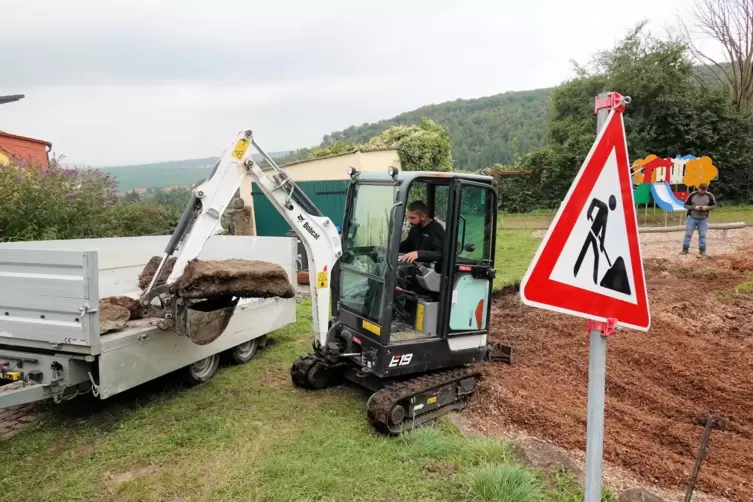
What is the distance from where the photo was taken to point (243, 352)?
624 cm

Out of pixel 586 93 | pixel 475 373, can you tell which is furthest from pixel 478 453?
pixel 586 93

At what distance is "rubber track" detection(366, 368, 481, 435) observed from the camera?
4.30m

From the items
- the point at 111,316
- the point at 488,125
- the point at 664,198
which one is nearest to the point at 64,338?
the point at 111,316

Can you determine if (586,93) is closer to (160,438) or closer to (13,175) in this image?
(13,175)

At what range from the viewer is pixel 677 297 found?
904cm

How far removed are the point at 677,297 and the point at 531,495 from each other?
7154 mm

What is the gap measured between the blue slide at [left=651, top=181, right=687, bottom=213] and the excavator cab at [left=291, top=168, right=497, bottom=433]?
13448 millimetres

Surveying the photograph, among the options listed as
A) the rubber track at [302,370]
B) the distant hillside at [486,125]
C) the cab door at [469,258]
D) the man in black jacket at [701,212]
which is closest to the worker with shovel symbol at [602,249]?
the cab door at [469,258]

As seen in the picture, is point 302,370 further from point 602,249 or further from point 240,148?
point 602,249

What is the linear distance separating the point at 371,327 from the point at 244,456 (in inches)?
58.0

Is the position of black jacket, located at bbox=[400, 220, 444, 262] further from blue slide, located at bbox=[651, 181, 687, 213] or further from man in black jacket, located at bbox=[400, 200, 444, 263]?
blue slide, located at bbox=[651, 181, 687, 213]

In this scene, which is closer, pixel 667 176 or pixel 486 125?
pixel 667 176

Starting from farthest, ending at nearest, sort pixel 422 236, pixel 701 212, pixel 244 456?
pixel 701 212 → pixel 422 236 → pixel 244 456

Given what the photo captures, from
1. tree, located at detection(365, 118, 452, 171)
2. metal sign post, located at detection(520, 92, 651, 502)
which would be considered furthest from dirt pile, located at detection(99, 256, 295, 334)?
tree, located at detection(365, 118, 452, 171)
